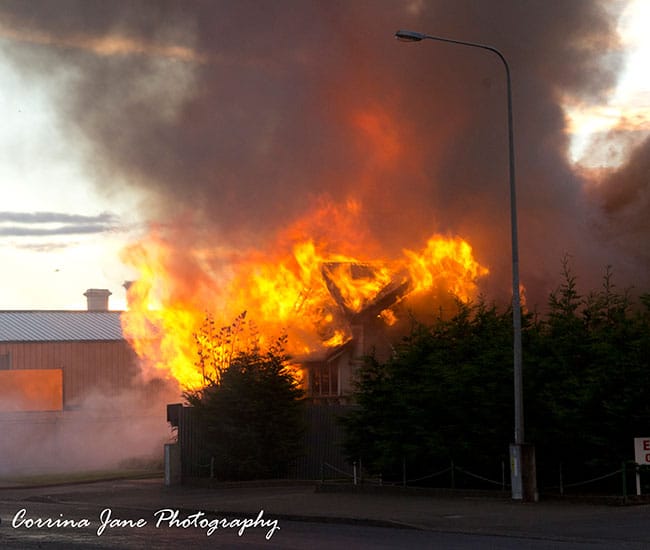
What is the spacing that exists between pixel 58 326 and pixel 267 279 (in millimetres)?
25498

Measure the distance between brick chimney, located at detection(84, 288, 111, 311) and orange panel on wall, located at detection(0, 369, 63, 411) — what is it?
45.5 feet

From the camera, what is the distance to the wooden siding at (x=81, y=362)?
5691 centimetres

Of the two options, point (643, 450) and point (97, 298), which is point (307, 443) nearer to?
point (643, 450)

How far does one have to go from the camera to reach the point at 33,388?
59469mm

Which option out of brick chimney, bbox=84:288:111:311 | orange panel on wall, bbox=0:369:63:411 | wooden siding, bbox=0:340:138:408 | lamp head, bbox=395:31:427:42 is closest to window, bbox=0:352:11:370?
wooden siding, bbox=0:340:138:408

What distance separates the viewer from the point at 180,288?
38.1 metres

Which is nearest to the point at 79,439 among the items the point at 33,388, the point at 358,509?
the point at 33,388

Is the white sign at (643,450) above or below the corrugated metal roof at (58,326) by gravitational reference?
below

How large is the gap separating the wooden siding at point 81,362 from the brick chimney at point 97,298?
15.2m

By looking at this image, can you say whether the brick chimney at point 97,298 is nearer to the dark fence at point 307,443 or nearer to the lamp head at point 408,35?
the dark fence at point 307,443

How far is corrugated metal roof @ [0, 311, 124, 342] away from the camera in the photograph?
58188 millimetres

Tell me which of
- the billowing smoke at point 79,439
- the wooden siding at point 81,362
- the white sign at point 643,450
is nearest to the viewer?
the white sign at point 643,450

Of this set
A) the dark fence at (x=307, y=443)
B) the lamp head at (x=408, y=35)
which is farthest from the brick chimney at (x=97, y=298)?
the lamp head at (x=408, y=35)

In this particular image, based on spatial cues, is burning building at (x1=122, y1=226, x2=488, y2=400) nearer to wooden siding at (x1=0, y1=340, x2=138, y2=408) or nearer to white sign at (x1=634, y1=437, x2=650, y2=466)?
white sign at (x1=634, y1=437, x2=650, y2=466)
